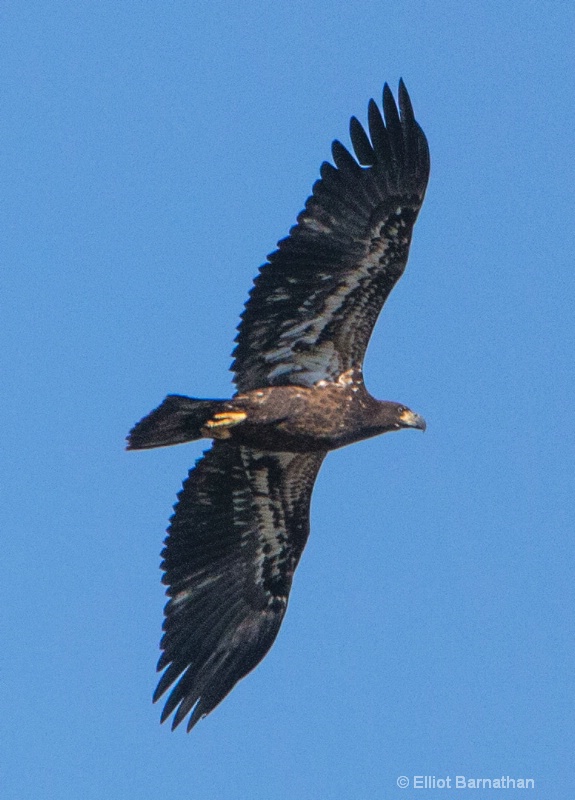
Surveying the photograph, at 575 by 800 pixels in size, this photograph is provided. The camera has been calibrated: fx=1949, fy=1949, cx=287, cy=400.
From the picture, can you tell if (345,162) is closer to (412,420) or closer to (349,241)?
(349,241)

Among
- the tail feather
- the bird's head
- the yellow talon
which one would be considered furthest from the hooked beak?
the tail feather

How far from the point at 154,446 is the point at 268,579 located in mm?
2383

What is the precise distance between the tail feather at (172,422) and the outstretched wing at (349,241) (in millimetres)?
756

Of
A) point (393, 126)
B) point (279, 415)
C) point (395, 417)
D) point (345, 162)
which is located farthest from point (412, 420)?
point (393, 126)

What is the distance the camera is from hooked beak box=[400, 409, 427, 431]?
18219 millimetres

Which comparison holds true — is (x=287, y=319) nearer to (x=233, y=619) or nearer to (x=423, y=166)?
(x=423, y=166)

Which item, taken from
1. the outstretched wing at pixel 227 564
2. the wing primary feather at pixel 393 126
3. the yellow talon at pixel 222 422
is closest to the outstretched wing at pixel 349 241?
the wing primary feather at pixel 393 126

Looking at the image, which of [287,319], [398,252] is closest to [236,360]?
[287,319]

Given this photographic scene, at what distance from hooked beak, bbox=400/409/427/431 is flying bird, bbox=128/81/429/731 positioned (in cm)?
2

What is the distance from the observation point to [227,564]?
748 inches

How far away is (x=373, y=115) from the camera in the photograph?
57.7 ft

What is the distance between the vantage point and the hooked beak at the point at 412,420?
18219mm

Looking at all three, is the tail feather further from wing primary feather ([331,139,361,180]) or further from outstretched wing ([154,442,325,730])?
wing primary feather ([331,139,361,180])

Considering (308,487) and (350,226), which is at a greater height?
(350,226)
